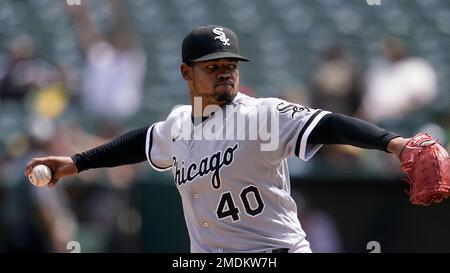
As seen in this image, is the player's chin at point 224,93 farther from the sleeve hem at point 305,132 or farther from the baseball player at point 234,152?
the sleeve hem at point 305,132

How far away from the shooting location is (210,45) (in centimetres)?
332

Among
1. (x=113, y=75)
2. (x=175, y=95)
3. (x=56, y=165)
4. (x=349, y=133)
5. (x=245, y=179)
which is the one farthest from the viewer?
(x=175, y=95)

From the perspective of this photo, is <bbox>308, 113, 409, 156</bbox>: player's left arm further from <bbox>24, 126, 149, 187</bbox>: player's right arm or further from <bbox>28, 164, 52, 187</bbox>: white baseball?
<bbox>28, 164, 52, 187</bbox>: white baseball

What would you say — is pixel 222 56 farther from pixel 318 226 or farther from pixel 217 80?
pixel 318 226

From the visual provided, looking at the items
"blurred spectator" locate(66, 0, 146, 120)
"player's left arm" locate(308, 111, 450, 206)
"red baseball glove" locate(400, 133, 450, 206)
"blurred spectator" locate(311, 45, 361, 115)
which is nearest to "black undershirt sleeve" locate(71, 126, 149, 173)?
"player's left arm" locate(308, 111, 450, 206)

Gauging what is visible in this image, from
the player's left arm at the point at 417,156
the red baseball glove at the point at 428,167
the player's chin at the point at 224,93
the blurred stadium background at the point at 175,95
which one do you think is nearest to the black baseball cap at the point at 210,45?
the player's chin at the point at 224,93

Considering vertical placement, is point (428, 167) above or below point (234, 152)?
below

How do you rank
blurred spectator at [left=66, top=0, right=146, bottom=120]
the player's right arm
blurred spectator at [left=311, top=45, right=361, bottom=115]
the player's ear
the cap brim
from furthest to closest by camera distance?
blurred spectator at [left=66, top=0, right=146, bottom=120]
blurred spectator at [left=311, top=45, right=361, bottom=115]
the player's right arm
the player's ear
the cap brim

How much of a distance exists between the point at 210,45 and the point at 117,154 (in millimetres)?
637

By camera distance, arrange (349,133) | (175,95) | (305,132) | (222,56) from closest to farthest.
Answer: (349,133), (305,132), (222,56), (175,95)

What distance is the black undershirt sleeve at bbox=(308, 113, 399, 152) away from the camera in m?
2.78

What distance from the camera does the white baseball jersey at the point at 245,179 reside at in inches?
121

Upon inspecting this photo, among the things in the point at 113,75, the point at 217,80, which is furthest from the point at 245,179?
the point at 113,75

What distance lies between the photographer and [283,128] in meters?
3.06
